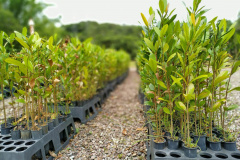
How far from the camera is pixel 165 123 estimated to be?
5.16ft

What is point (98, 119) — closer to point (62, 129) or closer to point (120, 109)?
point (120, 109)

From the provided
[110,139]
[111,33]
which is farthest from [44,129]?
[111,33]

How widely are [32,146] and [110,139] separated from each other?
908mm

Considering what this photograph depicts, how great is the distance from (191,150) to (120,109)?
2.18 m

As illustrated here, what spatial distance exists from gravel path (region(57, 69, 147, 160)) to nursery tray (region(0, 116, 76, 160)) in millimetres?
108

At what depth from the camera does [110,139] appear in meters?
2.02

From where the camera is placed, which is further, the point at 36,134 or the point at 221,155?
the point at 36,134

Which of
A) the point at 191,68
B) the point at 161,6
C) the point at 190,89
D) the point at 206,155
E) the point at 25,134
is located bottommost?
the point at 206,155

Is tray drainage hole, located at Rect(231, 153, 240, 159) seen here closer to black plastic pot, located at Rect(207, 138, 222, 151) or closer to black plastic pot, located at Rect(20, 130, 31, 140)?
black plastic pot, located at Rect(207, 138, 222, 151)

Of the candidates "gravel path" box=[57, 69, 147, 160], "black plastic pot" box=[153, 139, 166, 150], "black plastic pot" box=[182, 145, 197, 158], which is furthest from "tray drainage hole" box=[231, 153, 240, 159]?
"gravel path" box=[57, 69, 147, 160]

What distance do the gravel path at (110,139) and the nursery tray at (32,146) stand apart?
11 cm

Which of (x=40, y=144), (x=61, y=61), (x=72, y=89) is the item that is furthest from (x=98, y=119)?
(x=40, y=144)

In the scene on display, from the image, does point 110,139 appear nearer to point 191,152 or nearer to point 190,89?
point 191,152

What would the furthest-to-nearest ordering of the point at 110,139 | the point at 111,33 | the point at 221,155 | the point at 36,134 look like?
1. the point at 111,33
2. the point at 110,139
3. the point at 36,134
4. the point at 221,155
